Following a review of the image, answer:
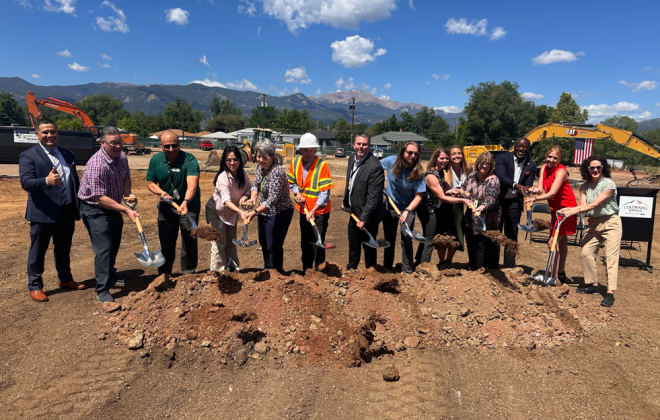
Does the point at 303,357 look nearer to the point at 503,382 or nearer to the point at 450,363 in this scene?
the point at 450,363

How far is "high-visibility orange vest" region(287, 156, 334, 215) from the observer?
4.28 m

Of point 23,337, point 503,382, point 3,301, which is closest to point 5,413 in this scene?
point 23,337

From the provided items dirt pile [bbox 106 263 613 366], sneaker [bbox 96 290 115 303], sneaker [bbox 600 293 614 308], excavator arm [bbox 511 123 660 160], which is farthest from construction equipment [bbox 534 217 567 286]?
excavator arm [bbox 511 123 660 160]

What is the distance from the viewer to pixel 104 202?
150 inches

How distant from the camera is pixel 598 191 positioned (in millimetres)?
4512

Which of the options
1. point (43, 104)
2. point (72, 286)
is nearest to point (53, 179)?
point (72, 286)

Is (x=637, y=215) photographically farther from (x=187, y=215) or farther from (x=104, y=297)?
(x=104, y=297)

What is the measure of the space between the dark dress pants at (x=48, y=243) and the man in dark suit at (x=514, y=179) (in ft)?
16.5

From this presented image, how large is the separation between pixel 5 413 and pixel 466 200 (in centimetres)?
454

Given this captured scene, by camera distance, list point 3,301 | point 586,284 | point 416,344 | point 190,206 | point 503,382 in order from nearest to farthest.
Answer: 1. point 503,382
2. point 416,344
3. point 3,301
4. point 190,206
5. point 586,284

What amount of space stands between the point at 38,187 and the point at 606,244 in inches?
250

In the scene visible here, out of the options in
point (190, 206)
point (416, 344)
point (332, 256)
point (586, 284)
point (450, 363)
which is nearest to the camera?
point (450, 363)

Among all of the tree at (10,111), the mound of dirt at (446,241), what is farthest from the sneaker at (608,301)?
the tree at (10,111)

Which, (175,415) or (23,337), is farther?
(23,337)
